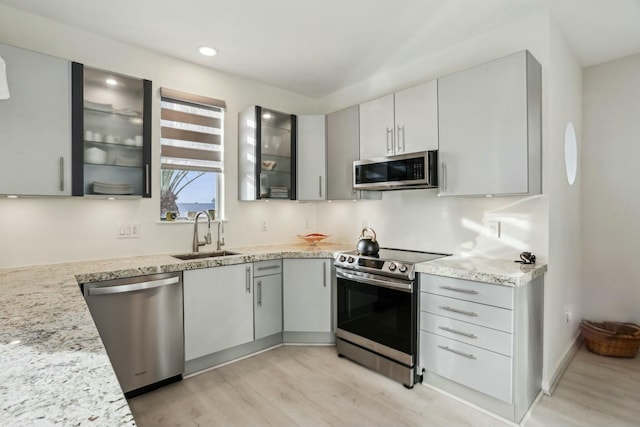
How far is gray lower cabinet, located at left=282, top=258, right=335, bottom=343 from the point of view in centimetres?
316

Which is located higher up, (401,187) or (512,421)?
(401,187)

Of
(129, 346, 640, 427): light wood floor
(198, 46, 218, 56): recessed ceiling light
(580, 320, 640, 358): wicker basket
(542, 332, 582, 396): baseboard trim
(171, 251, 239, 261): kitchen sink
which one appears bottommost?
(129, 346, 640, 427): light wood floor

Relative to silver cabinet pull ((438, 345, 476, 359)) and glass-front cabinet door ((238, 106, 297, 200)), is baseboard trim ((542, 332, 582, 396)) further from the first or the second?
glass-front cabinet door ((238, 106, 297, 200))

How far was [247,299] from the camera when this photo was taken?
9.61 ft

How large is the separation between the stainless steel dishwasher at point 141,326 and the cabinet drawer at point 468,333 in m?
1.86

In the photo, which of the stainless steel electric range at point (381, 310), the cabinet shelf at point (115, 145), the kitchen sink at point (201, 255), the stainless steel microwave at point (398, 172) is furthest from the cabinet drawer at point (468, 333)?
the cabinet shelf at point (115, 145)

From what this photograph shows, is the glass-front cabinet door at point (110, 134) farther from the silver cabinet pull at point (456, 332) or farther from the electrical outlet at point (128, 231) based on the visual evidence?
the silver cabinet pull at point (456, 332)

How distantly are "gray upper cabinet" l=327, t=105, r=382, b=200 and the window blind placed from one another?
1.14 metres

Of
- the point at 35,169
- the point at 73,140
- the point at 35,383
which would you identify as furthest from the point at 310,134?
the point at 35,383

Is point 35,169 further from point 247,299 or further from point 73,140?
point 247,299

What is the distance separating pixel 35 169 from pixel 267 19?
1.89 meters

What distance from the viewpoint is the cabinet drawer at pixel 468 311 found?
2.05 metres

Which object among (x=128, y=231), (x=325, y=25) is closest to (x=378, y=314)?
(x=128, y=231)

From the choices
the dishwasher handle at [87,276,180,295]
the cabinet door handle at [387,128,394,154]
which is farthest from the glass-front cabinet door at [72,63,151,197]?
the cabinet door handle at [387,128,394,154]
